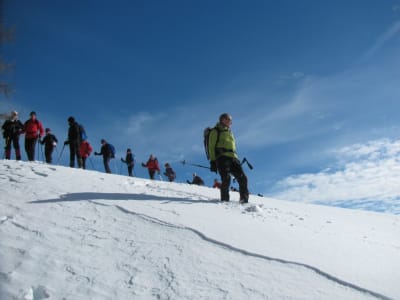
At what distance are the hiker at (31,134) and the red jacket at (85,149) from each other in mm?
1855

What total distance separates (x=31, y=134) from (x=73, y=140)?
1.28 metres

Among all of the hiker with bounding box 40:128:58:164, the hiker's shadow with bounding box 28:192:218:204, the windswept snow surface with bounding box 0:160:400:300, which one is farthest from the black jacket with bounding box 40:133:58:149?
the hiker's shadow with bounding box 28:192:218:204

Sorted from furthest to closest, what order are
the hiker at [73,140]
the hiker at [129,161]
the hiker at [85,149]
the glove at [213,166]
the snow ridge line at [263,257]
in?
the hiker at [129,161] < the hiker at [85,149] < the hiker at [73,140] < the glove at [213,166] < the snow ridge line at [263,257]

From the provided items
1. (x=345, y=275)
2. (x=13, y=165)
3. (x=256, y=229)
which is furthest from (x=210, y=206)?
(x=13, y=165)

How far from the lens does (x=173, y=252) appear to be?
145 inches

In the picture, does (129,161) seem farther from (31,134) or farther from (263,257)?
(263,257)

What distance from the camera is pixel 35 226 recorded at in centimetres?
415

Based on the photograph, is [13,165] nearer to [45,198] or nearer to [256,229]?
[45,198]

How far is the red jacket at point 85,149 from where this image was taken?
1241 centimetres

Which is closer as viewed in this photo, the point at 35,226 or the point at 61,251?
the point at 61,251

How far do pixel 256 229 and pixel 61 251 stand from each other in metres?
2.57

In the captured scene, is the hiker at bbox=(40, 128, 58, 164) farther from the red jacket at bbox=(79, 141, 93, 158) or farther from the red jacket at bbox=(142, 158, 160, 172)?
the red jacket at bbox=(142, 158, 160, 172)

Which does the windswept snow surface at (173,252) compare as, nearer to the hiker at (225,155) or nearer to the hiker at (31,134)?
the hiker at (225,155)

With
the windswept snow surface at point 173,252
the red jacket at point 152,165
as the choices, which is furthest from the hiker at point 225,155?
the red jacket at point 152,165
